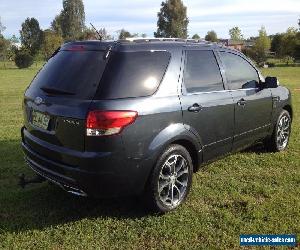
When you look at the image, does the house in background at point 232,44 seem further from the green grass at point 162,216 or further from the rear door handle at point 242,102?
the green grass at point 162,216

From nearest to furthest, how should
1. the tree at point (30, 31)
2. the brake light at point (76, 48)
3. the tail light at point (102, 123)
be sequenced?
the tail light at point (102, 123)
the brake light at point (76, 48)
the tree at point (30, 31)

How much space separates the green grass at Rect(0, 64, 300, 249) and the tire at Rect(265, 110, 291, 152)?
0.83 metres

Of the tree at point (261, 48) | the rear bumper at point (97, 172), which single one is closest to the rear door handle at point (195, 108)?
the rear bumper at point (97, 172)

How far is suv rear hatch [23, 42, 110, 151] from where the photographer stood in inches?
153

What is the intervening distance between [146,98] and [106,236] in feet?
4.57

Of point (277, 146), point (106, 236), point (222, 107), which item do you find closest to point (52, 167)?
point (106, 236)

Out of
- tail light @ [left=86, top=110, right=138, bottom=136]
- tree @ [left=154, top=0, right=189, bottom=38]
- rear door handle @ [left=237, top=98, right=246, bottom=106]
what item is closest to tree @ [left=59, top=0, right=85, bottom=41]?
tree @ [left=154, top=0, right=189, bottom=38]

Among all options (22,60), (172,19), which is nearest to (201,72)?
(22,60)

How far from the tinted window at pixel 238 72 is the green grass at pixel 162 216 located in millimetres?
1242

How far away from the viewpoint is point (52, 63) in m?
4.54

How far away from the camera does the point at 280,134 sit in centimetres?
677

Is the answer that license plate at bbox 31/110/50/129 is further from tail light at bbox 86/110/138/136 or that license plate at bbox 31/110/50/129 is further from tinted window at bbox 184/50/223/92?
tinted window at bbox 184/50/223/92

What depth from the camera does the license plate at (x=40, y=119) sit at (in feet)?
13.7

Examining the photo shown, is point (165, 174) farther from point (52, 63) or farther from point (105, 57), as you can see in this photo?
point (52, 63)
